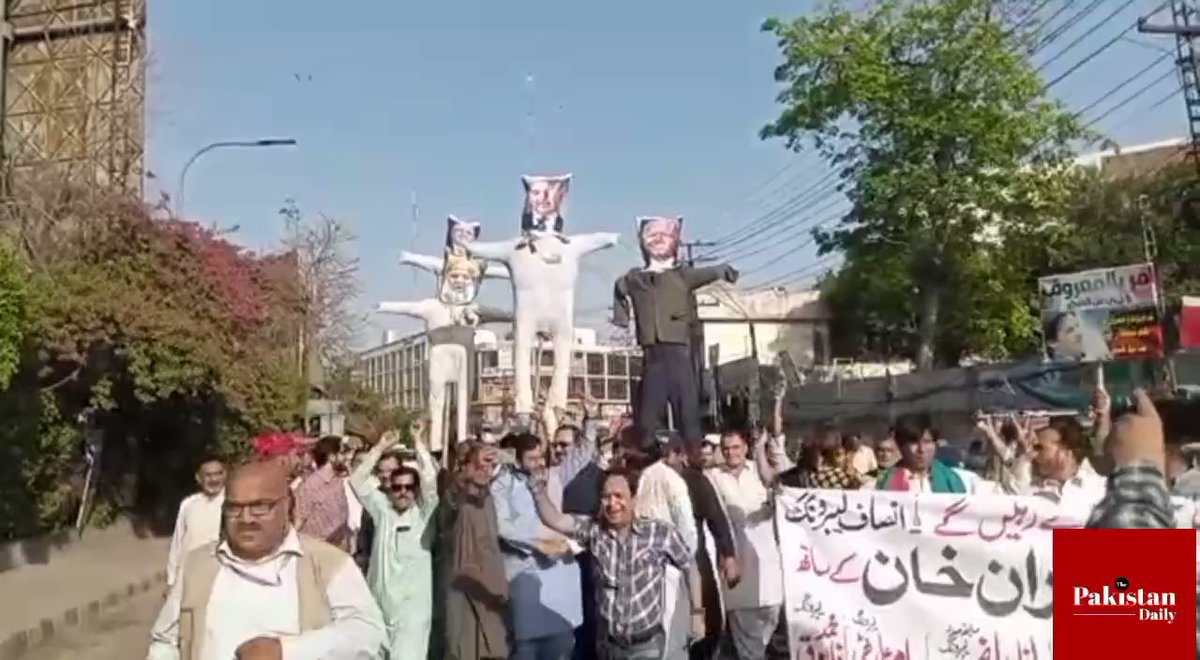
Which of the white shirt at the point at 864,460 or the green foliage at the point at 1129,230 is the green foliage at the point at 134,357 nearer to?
the white shirt at the point at 864,460

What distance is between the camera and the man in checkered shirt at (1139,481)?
4520mm

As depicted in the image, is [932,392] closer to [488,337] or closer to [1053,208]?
[1053,208]

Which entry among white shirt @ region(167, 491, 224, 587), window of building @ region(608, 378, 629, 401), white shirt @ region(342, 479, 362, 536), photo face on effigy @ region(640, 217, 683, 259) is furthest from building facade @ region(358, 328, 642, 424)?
white shirt @ region(167, 491, 224, 587)

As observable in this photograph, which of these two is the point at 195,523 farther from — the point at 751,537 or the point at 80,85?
the point at 80,85

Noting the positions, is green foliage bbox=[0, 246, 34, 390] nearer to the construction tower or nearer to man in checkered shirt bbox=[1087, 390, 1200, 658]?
the construction tower

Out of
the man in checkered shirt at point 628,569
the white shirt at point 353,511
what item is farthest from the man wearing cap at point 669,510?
the white shirt at point 353,511

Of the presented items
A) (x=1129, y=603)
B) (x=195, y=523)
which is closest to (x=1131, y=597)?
(x=1129, y=603)

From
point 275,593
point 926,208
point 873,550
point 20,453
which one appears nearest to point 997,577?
point 873,550

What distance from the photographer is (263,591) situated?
4.08 m

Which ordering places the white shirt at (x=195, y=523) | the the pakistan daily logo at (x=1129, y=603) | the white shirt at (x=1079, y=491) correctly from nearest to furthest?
the the pakistan daily logo at (x=1129, y=603), the white shirt at (x=1079, y=491), the white shirt at (x=195, y=523)

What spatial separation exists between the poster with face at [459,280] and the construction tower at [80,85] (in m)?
11.3

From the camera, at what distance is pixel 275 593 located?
4.08 m

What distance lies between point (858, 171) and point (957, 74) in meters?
3.09

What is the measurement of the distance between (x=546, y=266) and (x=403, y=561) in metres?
10.1
